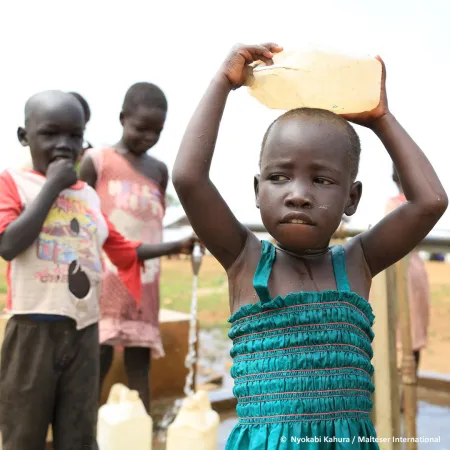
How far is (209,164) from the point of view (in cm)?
137

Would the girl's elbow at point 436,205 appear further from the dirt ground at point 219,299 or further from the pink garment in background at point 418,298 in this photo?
the dirt ground at point 219,299

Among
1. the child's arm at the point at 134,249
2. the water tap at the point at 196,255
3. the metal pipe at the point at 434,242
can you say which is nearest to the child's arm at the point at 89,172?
the child's arm at the point at 134,249

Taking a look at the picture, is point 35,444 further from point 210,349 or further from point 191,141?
point 210,349

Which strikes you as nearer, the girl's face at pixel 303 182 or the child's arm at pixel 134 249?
the girl's face at pixel 303 182

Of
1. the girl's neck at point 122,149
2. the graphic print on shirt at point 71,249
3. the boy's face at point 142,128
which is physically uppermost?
the boy's face at point 142,128

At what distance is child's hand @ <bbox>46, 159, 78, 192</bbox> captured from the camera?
7.18ft

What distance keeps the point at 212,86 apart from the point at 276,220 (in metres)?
0.34

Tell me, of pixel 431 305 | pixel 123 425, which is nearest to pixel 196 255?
pixel 123 425

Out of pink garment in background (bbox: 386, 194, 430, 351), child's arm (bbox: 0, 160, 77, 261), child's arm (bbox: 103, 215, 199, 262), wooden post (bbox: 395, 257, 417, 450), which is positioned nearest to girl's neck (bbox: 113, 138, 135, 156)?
child's arm (bbox: 103, 215, 199, 262)

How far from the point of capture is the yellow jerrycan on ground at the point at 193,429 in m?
2.49

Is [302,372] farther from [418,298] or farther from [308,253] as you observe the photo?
[418,298]

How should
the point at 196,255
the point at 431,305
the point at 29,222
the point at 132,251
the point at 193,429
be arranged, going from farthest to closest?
1. the point at 431,305
2. the point at 196,255
3. the point at 132,251
4. the point at 193,429
5. the point at 29,222

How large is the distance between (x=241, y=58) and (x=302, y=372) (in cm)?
72

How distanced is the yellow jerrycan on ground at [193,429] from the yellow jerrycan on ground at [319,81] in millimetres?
1478
